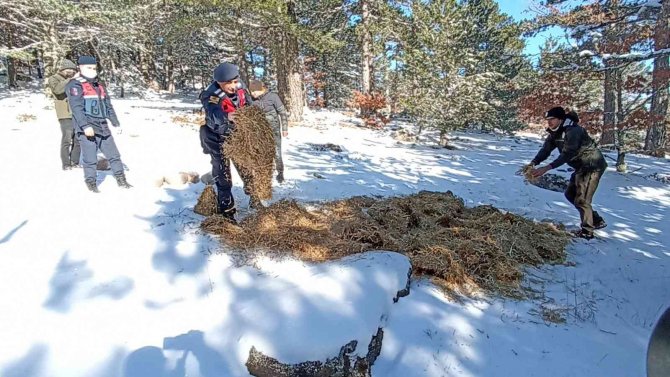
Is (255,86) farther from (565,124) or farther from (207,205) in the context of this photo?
(565,124)

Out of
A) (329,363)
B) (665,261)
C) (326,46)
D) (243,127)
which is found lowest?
(665,261)

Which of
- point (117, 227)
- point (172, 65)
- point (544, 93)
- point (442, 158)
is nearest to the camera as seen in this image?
point (117, 227)

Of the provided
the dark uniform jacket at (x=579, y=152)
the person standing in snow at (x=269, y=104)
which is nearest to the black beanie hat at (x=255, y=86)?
the person standing in snow at (x=269, y=104)

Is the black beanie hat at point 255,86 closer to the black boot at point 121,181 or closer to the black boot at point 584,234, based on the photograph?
the black boot at point 121,181

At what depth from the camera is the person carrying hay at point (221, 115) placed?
3873mm

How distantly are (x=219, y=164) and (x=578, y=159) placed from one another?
15.0ft

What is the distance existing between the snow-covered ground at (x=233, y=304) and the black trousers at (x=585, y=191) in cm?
32

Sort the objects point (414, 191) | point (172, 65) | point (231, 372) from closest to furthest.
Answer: point (231, 372), point (414, 191), point (172, 65)

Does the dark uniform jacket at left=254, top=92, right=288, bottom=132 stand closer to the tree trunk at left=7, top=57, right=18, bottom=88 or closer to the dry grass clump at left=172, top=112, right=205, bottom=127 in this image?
the dry grass clump at left=172, top=112, right=205, bottom=127

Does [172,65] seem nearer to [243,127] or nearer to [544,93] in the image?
[544,93]

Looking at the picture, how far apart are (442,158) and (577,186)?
636 centimetres

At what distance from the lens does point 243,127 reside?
3.92 metres

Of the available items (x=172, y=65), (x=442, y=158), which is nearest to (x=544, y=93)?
(x=442, y=158)

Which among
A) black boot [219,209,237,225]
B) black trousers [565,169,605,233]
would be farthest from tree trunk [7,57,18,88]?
black trousers [565,169,605,233]
